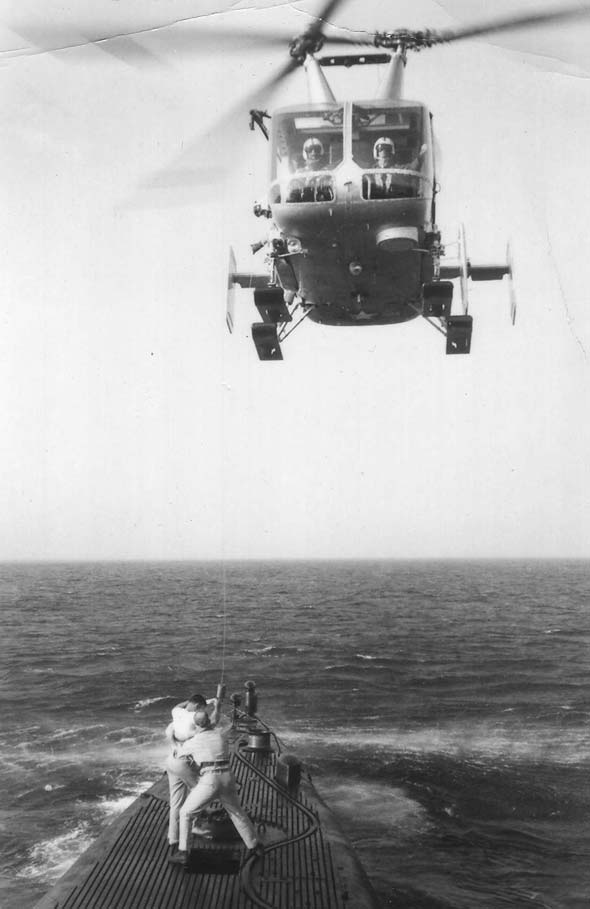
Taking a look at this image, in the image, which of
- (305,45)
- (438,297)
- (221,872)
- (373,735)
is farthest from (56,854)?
(305,45)

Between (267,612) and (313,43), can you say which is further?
(267,612)

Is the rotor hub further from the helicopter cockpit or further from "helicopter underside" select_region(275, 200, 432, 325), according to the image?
"helicopter underside" select_region(275, 200, 432, 325)

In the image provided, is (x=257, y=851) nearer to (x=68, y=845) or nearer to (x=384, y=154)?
(x=384, y=154)

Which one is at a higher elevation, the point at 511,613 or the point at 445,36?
the point at 445,36

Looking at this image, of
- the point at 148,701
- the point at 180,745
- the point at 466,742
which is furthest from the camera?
the point at 148,701

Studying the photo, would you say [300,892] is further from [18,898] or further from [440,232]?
[440,232]

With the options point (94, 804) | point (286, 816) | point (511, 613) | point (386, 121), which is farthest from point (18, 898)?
point (511, 613)

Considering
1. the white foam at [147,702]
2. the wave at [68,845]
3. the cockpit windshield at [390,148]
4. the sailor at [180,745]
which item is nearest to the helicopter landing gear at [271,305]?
the cockpit windshield at [390,148]
